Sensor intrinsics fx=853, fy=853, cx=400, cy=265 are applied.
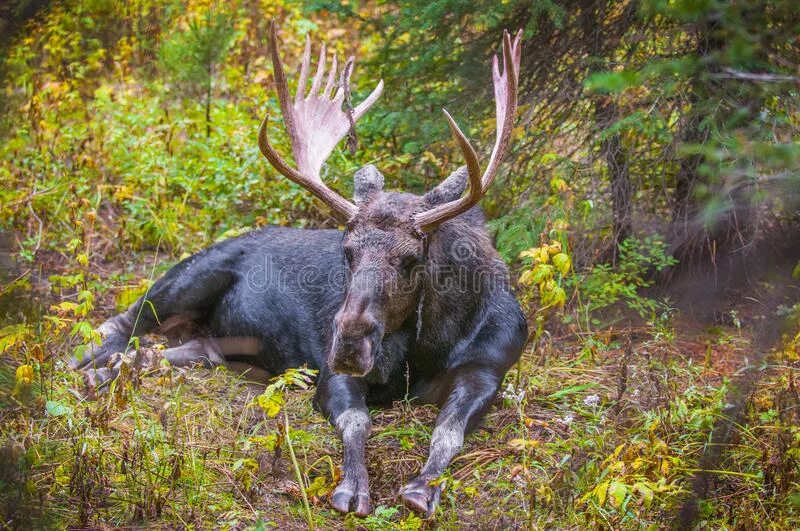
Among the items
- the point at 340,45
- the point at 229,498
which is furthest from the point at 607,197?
the point at 340,45

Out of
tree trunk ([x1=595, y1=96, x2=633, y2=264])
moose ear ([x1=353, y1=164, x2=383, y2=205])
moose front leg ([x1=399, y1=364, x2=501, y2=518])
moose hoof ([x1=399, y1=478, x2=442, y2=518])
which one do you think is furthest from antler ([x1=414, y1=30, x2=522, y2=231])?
tree trunk ([x1=595, y1=96, x2=633, y2=264])

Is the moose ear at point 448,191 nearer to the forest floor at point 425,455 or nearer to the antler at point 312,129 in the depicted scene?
the antler at point 312,129

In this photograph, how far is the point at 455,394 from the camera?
5117 millimetres

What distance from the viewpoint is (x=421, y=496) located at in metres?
4.29

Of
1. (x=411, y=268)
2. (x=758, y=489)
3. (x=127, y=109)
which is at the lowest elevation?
(x=758, y=489)

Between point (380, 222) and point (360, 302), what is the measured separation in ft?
1.90

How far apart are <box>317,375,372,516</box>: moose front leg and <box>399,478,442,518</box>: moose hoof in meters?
→ 0.20

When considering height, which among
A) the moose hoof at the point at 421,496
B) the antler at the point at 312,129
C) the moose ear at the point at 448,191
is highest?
the antler at the point at 312,129

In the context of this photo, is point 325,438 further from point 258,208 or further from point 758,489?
point 258,208

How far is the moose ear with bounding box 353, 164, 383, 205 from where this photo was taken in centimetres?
536

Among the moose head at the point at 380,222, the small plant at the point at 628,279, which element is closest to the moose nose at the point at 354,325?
the moose head at the point at 380,222

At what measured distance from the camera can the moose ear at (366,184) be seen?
5.36 m

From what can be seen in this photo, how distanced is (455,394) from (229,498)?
5.00ft
